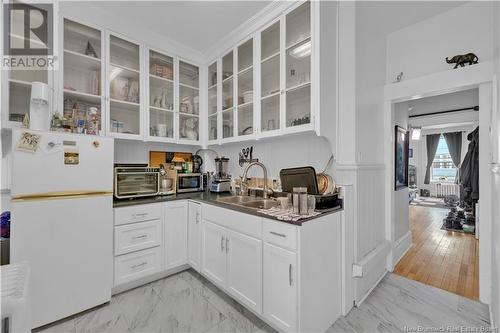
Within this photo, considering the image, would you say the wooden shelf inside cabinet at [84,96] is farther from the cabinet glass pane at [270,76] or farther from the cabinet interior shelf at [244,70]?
the cabinet glass pane at [270,76]

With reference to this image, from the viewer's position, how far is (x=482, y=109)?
75.2 inches

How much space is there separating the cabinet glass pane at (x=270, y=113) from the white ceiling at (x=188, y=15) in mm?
889

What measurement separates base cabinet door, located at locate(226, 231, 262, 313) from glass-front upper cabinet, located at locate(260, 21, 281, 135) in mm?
1075

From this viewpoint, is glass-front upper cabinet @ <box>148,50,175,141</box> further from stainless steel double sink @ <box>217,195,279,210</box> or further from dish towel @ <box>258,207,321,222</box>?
dish towel @ <box>258,207,321,222</box>

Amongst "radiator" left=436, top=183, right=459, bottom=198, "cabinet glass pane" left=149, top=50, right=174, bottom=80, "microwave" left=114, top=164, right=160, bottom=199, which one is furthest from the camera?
"radiator" left=436, top=183, right=459, bottom=198

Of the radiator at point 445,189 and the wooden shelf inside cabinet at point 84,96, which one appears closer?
the wooden shelf inside cabinet at point 84,96

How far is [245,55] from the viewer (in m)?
2.34

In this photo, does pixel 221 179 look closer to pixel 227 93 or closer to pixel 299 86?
pixel 227 93

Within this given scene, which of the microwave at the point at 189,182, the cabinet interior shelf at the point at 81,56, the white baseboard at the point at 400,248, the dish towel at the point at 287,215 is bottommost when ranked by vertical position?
the white baseboard at the point at 400,248

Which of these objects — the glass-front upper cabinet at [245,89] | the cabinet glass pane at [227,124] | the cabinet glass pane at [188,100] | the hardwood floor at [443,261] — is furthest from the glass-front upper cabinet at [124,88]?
the hardwood floor at [443,261]

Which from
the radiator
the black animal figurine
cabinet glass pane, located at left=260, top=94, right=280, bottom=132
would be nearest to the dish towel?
cabinet glass pane, located at left=260, top=94, right=280, bottom=132

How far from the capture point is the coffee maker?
8.80ft

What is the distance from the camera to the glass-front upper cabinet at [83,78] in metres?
2.02

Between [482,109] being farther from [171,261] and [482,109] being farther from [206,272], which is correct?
[171,261]
